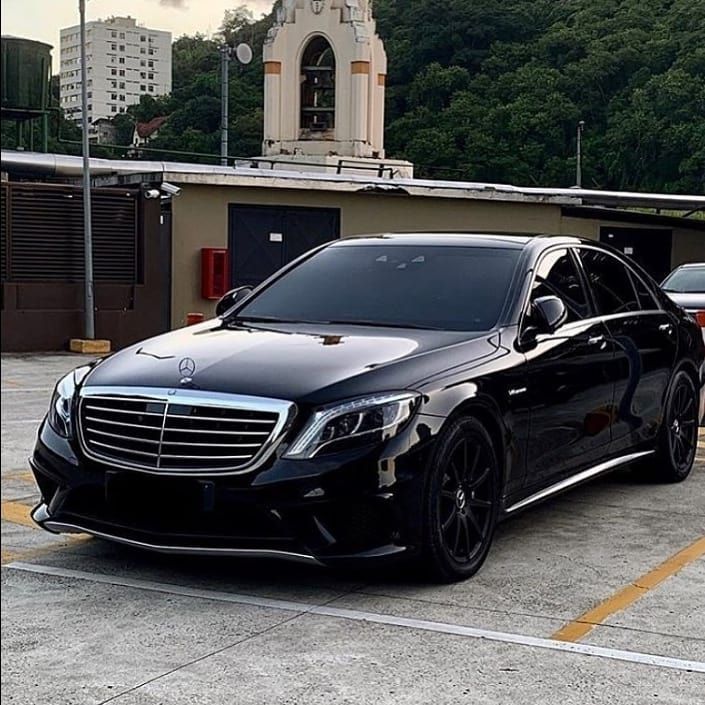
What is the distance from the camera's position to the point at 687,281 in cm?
1761

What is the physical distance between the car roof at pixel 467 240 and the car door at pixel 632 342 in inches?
16.0

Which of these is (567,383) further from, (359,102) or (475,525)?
(359,102)

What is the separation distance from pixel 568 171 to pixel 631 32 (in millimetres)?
10876

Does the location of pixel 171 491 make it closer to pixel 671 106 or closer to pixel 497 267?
pixel 497 267

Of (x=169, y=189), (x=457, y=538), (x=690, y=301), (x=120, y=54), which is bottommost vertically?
(x=457, y=538)

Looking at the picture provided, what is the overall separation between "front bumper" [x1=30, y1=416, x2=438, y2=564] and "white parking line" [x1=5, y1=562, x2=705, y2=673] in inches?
8.5

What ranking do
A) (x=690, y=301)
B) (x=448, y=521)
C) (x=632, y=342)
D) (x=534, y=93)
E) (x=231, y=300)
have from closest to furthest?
(x=448, y=521) → (x=231, y=300) → (x=632, y=342) → (x=690, y=301) → (x=534, y=93)

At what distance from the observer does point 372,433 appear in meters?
4.70

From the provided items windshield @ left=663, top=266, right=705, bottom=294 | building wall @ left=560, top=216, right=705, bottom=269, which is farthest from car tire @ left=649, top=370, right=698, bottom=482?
building wall @ left=560, top=216, right=705, bottom=269

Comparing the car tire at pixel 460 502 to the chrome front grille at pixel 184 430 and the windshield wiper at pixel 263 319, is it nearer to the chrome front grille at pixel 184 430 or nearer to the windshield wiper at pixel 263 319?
the chrome front grille at pixel 184 430

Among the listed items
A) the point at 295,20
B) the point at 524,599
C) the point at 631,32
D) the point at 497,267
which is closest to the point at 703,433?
the point at 497,267

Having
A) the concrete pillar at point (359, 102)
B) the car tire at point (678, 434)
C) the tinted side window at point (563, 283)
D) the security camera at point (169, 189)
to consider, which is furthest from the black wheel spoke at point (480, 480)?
the concrete pillar at point (359, 102)

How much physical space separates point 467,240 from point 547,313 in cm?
79

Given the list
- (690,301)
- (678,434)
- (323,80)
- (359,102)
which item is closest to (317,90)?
(323,80)
